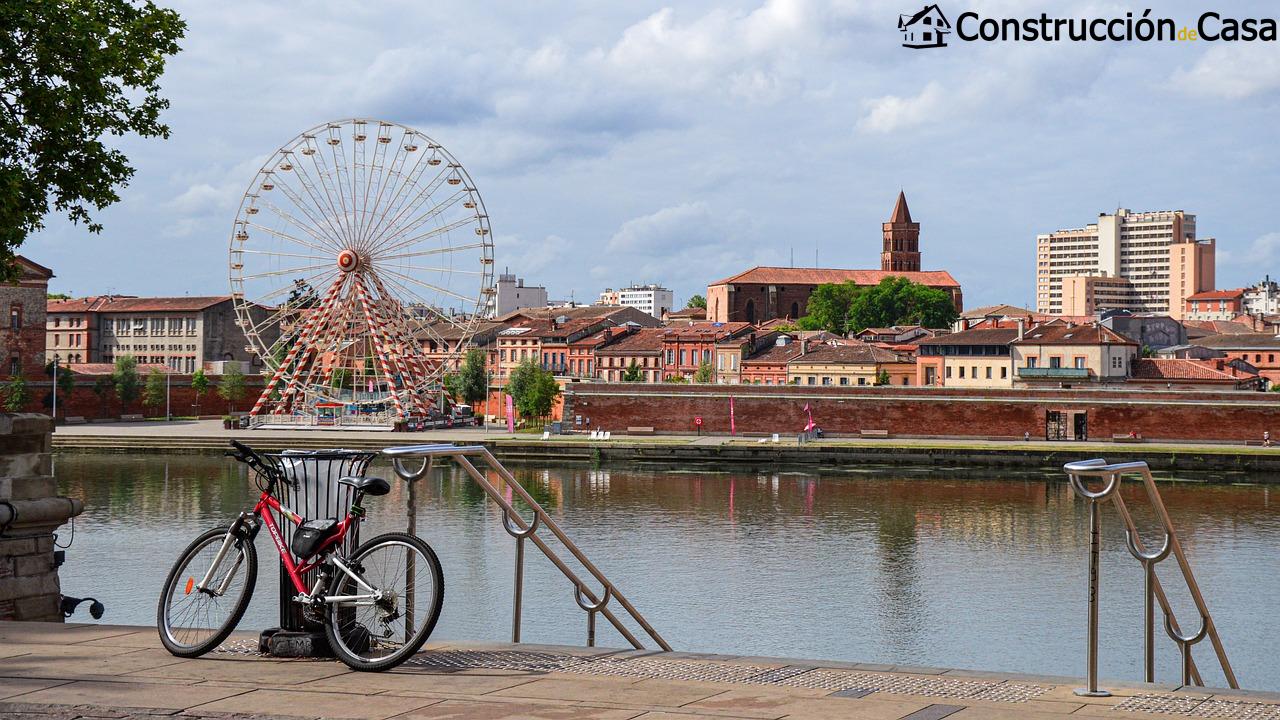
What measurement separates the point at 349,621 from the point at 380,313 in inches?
2161

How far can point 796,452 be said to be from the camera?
5597 centimetres

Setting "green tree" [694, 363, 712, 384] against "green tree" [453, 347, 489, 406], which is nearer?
"green tree" [453, 347, 489, 406]

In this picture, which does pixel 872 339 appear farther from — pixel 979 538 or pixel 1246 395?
pixel 979 538

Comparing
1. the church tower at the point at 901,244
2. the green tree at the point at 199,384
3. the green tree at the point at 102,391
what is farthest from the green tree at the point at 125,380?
the church tower at the point at 901,244

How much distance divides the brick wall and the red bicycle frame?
4339mm

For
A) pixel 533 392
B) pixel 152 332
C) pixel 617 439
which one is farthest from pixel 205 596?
pixel 152 332

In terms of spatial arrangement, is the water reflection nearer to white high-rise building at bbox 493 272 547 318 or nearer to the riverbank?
the riverbank

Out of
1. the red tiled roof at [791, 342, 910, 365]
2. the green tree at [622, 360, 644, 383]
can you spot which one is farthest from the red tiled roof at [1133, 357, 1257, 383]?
the green tree at [622, 360, 644, 383]

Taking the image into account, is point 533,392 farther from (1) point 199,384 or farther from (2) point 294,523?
(2) point 294,523

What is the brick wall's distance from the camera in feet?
38.2

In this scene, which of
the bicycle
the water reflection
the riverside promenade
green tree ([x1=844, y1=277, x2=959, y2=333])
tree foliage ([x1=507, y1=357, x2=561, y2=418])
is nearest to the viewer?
the bicycle

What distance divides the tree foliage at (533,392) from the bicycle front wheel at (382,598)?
63888 millimetres

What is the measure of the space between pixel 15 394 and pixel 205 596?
64.8m

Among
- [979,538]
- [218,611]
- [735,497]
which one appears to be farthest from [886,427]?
[218,611]
